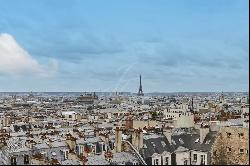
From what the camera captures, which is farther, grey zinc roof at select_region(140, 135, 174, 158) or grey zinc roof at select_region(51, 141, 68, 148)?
grey zinc roof at select_region(51, 141, 68, 148)

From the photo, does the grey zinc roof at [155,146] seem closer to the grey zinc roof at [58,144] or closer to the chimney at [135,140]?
the chimney at [135,140]

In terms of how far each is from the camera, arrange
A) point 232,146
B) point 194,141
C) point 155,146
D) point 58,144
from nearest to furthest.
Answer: point 232,146 < point 155,146 < point 194,141 < point 58,144

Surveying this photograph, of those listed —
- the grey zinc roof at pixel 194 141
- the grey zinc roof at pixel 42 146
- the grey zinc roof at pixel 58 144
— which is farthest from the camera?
the grey zinc roof at pixel 58 144

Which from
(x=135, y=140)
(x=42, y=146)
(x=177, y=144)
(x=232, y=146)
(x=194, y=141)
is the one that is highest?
(x=135, y=140)

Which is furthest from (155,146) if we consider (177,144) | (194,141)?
(194,141)

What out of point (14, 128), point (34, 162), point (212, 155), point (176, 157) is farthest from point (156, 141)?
point (14, 128)

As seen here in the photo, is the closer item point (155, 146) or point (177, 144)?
point (155, 146)

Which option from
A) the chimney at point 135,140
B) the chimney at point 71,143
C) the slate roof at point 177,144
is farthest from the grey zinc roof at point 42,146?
the slate roof at point 177,144

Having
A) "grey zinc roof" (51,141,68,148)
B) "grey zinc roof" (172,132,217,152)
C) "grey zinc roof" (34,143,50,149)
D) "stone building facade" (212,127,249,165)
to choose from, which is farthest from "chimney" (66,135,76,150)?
"stone building facade" (212,127,249,165)

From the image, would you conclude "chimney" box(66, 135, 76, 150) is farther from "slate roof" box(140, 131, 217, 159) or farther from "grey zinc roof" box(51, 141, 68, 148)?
"slate roof" box(140, 131, 217, 159)

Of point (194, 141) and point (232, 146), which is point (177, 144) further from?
point (232, 146)

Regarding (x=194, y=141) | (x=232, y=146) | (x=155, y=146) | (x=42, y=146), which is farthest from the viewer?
(x=42, y=146)

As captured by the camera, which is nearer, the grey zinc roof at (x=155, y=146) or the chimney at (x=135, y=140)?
the grey zinc roof at (x=155, y=146)
